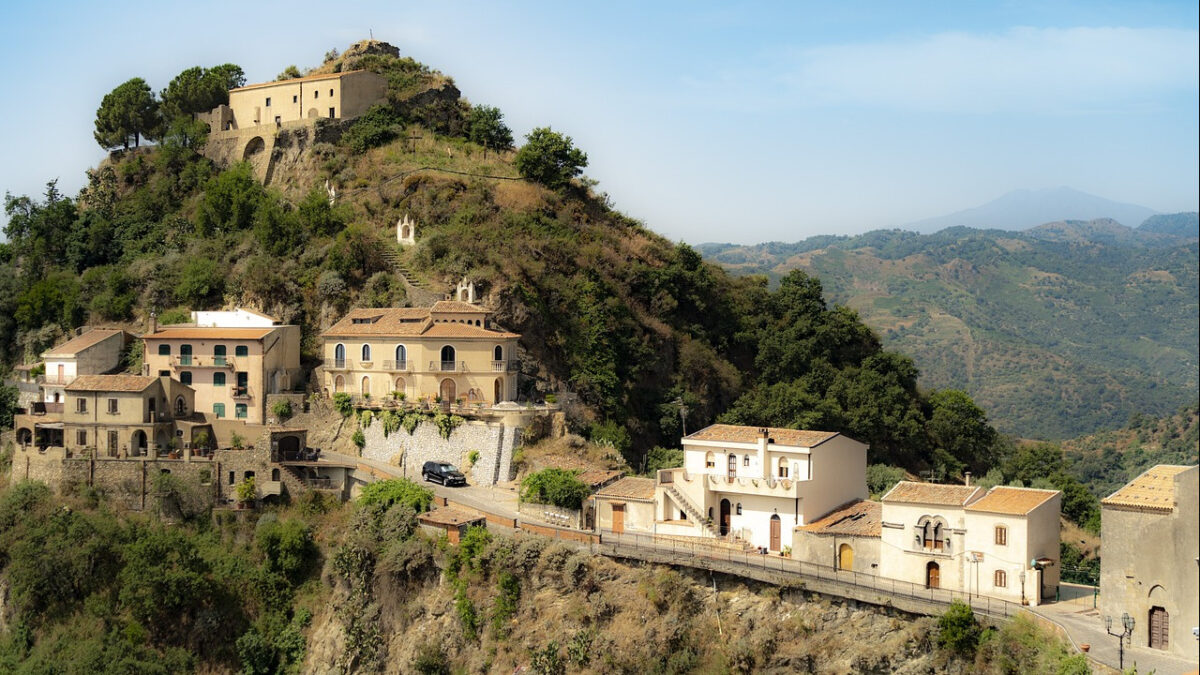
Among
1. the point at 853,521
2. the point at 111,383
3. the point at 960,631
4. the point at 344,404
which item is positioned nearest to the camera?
the point at 960,631

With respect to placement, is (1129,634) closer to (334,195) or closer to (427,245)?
(427,245)

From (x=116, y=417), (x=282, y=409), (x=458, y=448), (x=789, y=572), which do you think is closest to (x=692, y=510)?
(x=789, y=572)

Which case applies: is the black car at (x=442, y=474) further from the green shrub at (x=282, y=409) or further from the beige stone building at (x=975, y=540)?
the beige stone building at (x=975, y=540)

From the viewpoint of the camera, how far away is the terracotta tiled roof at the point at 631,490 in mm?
44312

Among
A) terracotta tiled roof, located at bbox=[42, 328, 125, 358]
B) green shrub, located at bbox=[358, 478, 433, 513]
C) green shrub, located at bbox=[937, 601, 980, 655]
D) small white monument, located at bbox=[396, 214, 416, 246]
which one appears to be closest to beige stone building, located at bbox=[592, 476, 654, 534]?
green shrub, located at bbox=[358, 478, 433, 513]

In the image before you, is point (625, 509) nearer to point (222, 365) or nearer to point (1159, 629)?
point (1159, 629)

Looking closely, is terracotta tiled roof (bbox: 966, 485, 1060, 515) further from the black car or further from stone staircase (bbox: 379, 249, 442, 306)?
stone staircase (bbox: 379, 249, 442, 306)

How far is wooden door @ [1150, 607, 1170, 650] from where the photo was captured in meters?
32.3

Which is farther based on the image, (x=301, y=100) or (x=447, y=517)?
(x=301, y=100)

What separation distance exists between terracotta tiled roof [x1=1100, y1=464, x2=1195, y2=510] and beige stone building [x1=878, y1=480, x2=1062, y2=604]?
122 inches

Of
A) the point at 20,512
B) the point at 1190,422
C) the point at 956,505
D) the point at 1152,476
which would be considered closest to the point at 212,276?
the point at 20,512

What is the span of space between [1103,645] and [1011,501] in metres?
6.10

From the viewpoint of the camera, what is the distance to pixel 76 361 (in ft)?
179

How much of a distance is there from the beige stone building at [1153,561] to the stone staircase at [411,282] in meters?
32.2
